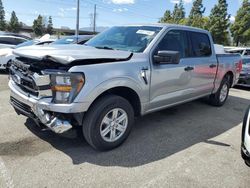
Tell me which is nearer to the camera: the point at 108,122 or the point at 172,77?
the point at 108,122

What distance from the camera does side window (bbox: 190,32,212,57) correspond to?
16.4ft

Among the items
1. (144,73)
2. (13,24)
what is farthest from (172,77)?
(13,24)

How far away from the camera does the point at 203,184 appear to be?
2973 millimetres

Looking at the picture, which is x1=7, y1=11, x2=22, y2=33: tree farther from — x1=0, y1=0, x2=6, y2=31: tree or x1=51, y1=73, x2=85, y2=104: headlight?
x1=51, y1=73, x2=85, y2=104: headlight

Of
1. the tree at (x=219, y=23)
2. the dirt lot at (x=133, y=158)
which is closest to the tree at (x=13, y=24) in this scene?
the tree at (x=219, y=23)

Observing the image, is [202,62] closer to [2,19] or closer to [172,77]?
[172,77]

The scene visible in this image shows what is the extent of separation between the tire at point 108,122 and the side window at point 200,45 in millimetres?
2110

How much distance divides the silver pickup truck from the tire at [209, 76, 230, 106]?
147cm

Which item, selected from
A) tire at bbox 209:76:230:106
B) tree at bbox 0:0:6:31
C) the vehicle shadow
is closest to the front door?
the vehicle shadow

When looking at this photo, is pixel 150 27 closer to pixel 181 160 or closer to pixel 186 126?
pixel 186 126

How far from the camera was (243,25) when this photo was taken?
1368 inches

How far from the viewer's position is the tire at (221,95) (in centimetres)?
624

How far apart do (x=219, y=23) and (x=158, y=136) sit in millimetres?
36878

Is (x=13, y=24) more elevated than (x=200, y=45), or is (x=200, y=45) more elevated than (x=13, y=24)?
(x=13, y=24)
